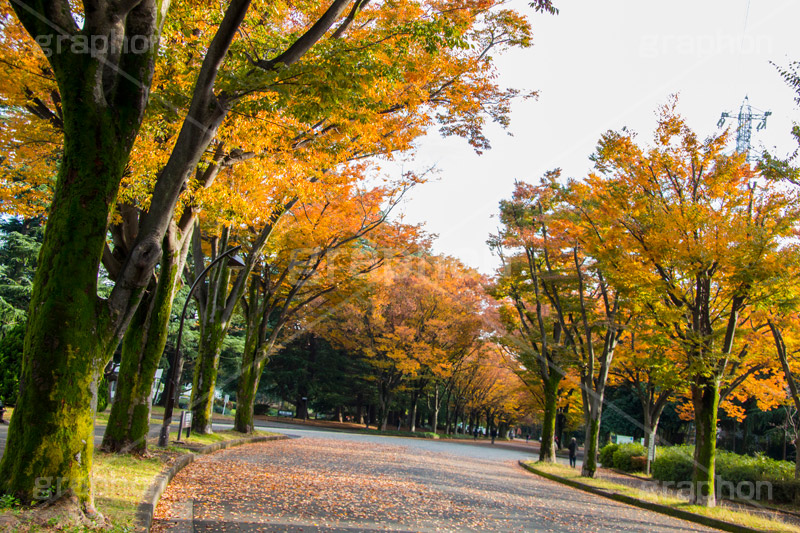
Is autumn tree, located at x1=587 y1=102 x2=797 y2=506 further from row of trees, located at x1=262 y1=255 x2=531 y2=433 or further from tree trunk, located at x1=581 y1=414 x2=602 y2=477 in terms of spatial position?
row of trees, located at x1=262 y1=255 x2=531 y2=433

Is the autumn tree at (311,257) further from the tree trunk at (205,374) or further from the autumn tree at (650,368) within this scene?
the autumn tree at (650,368)

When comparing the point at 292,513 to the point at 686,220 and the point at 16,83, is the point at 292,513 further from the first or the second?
the point at 686,220

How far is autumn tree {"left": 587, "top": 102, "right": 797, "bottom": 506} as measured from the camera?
11.4 meters

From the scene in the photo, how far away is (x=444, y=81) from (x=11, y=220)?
27252 millimetres

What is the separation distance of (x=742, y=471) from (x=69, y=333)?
17.1 meters

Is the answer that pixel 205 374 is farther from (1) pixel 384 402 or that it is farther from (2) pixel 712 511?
(1) pixel 384 402

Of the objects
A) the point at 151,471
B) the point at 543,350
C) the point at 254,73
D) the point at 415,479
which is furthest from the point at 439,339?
the point at 254,73

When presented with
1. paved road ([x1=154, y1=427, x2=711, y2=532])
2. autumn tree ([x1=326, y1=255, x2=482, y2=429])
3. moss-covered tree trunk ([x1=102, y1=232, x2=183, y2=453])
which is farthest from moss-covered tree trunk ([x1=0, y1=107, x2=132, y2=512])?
autumn tree ([x1=326, y1=255, x2=482, y2=429])

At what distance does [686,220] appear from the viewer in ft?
39.1

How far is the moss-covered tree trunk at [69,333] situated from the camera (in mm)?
4266

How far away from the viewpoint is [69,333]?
441 cm

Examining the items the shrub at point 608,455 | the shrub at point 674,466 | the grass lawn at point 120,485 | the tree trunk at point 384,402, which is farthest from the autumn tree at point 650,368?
the tree trunk at point 384,402

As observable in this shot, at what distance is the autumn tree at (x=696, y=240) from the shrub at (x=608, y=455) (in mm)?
13875

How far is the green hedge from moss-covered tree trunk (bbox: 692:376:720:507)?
12.4 ft
